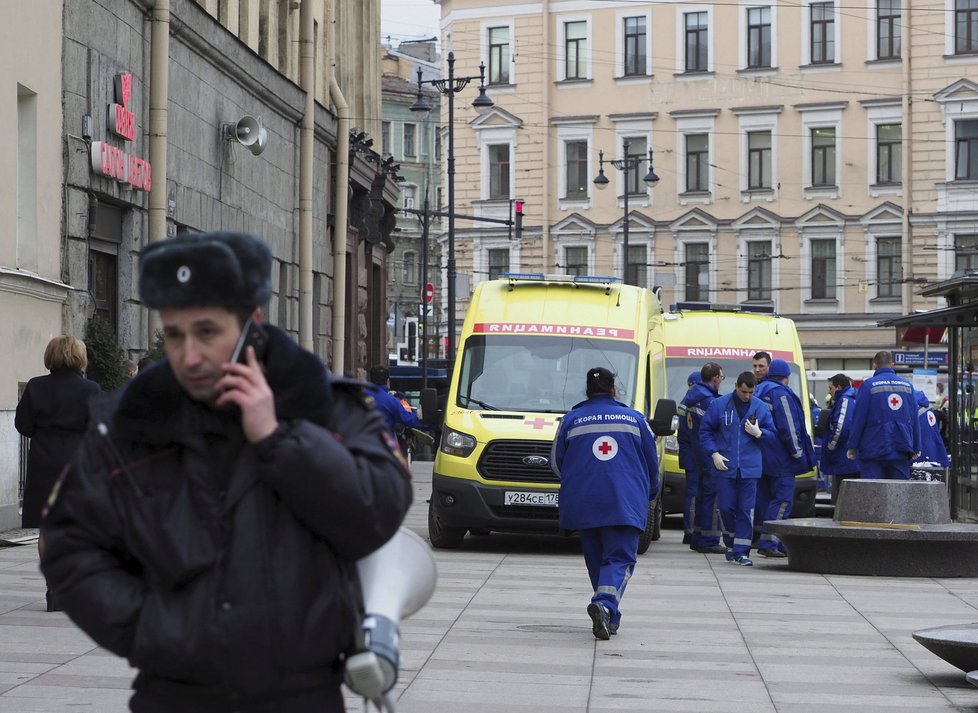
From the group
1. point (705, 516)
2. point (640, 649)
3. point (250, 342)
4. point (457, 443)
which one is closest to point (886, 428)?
point (705, 516)

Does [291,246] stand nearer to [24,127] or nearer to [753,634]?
[24,127]

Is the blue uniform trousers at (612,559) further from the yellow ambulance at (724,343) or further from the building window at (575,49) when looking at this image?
the building window at (575,49)

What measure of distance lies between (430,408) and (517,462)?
136 centimetres

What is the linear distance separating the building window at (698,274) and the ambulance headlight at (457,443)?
44268 millimetres

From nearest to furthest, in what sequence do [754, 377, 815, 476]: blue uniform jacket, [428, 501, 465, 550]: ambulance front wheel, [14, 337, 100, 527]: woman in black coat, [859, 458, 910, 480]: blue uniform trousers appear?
[14, 337, 100, 527]: woman in black coat, [754, 377, 815, 476]: blue uniform jacket, [428, 501, 465, 550]: ambulance front wheel, [859, 458, 910, 480]: blue uniform trousers

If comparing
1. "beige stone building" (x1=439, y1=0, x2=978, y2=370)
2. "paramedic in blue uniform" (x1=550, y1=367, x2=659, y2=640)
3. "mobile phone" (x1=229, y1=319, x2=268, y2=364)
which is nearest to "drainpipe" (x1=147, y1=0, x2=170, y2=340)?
"paramedic in blue uniform" (x1=550, y1=367, x2=659, y2=640)

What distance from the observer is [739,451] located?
16250mm

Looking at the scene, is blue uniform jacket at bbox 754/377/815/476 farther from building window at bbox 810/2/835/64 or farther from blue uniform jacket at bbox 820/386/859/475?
building window at bbox 810/2/835/64

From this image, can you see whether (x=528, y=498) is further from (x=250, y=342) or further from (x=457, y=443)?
(x=250, y=342)

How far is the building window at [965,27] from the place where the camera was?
56.5 metres

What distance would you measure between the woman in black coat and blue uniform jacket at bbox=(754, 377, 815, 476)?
7583 millimetres

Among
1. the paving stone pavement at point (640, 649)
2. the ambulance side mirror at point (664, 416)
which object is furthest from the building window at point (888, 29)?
A: the paving stone pavement at point (640, 649)

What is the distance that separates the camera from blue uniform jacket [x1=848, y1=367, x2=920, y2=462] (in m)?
17.8

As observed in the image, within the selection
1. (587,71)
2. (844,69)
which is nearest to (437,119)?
(587,71)
